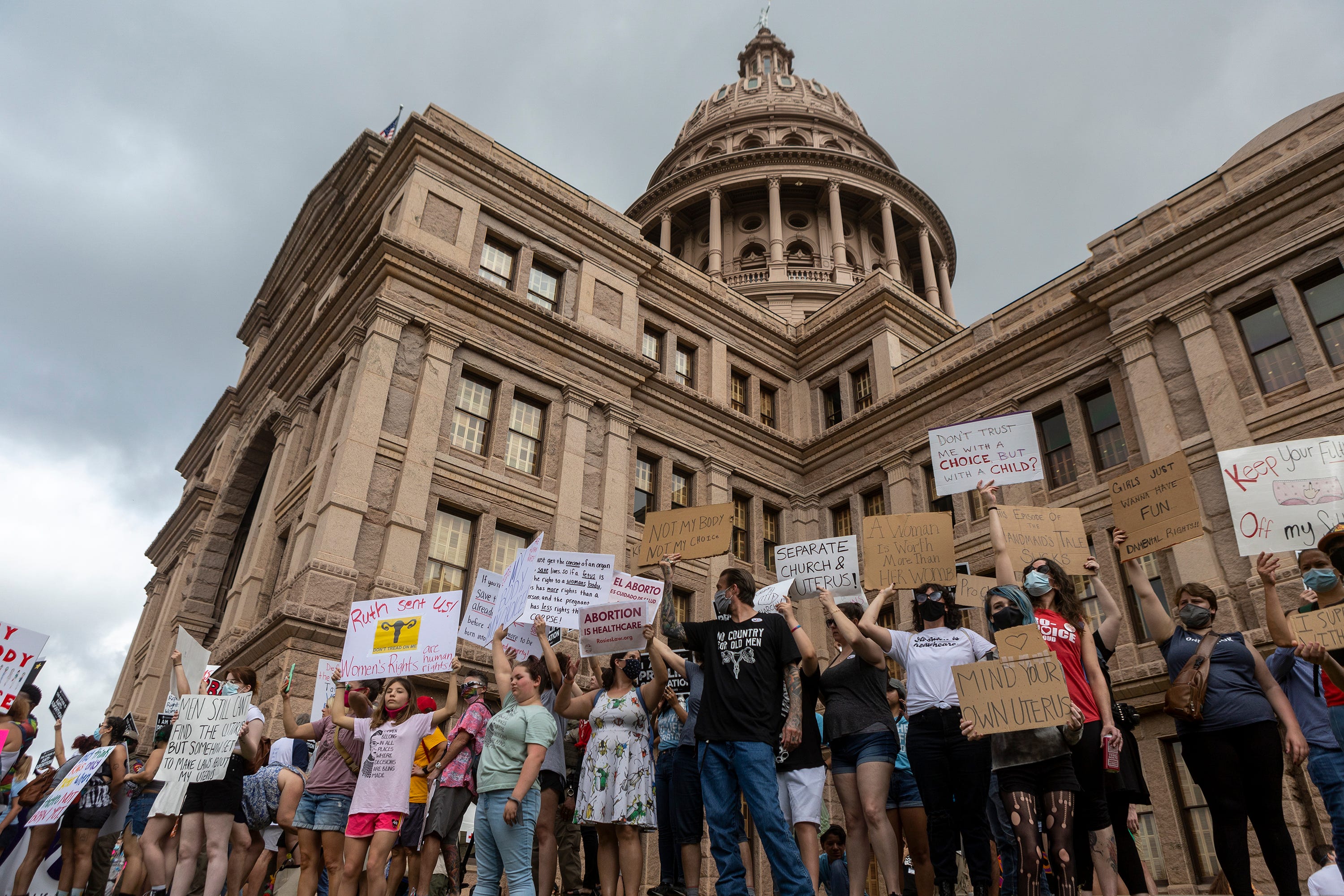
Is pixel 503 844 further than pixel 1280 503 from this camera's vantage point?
No

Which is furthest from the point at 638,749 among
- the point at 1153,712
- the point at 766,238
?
the point at 766,238

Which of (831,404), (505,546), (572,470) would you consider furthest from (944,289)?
(505,546)

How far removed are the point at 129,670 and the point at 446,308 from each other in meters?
18.6

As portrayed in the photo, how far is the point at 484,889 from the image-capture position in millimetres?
6086

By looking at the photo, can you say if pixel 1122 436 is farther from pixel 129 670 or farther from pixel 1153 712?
pixel 129 670

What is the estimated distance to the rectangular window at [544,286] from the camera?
21500 mm

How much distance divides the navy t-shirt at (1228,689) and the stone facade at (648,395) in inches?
375

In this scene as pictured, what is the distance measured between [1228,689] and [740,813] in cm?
328

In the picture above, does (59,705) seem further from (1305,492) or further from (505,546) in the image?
(1305,492)

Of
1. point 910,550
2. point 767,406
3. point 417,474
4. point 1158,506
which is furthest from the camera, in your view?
point 767,406

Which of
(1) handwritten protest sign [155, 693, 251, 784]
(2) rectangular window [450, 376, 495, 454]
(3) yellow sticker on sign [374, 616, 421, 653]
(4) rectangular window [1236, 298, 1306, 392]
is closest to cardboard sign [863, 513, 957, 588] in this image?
(3) yellow sticker on sign [374, 616, 421, 653]

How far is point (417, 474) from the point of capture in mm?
17266

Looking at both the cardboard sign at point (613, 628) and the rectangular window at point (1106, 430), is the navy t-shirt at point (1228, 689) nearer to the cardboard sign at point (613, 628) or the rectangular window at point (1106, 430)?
the cardboard sign at point (613, 628)

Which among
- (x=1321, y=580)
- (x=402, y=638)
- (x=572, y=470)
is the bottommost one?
(x=1321, y=580)
